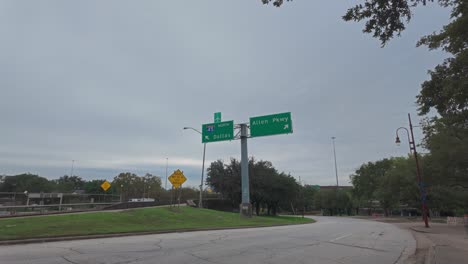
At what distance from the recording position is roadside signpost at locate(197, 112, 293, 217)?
90.2ft

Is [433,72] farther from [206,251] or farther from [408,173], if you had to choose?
[408,173]

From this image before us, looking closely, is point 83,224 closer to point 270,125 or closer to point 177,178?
point 177,178

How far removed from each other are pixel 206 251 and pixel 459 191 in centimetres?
4215

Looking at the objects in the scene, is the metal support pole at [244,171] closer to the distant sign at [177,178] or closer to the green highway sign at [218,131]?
the green highway sign at [218,131]

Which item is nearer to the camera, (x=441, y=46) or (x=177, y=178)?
(x=441, y=46)

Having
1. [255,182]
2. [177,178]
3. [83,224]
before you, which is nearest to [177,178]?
[177,178]

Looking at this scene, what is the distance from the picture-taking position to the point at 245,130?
29812 millimetres

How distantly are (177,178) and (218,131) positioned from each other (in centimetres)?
686

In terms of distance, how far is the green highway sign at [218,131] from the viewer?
2991 cm

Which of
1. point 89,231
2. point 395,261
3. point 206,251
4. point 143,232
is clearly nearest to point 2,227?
point 89,231

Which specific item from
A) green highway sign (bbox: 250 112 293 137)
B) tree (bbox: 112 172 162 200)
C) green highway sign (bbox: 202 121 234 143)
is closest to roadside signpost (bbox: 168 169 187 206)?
green highway sign (bbox: 202 121 234 143)

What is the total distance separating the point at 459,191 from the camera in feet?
131

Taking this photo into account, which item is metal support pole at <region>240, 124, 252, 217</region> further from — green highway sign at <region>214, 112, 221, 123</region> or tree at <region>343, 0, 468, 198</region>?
tree at <region>343, 0, 468, 198</region>

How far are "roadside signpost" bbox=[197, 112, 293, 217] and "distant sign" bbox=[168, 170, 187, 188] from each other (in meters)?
5.75
